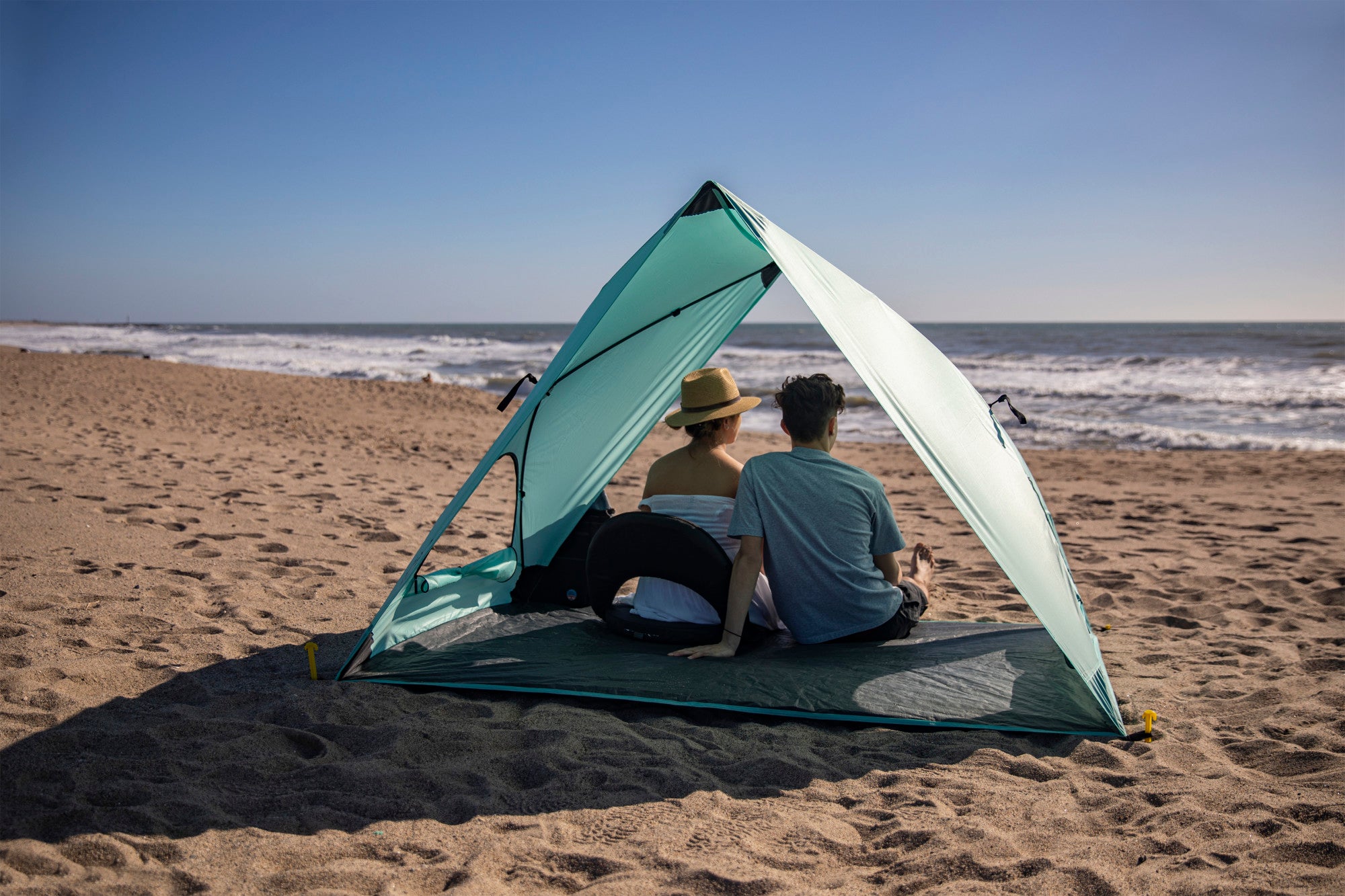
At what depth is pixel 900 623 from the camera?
3.53 metres

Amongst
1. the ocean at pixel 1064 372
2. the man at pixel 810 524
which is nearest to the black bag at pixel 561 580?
the man at pixel 810 524

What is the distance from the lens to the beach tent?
2945mm

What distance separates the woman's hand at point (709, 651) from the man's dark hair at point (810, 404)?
890mm

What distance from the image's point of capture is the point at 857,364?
2785 millimetres

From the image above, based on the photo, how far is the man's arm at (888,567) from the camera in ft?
11.0

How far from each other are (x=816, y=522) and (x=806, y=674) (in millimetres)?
596

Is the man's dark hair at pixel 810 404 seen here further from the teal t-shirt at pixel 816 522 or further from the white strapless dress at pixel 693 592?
the white strapless dress at pixel 693 592

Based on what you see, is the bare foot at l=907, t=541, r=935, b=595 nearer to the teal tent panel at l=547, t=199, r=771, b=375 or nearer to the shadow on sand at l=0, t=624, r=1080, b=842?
the shadow on sand at l=0, t=624, r=1080, b=842

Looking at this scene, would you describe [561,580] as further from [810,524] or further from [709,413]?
[810,524]

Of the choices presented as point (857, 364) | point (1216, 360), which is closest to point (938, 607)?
point (857, 364)

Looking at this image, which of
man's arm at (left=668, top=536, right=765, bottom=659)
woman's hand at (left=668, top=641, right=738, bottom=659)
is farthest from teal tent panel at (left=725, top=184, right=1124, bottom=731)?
woman's hand at (left=668, top=641, right=738, bottom=659)

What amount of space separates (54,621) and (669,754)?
2.77m

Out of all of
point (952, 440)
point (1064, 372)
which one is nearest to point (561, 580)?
point (952, 440)

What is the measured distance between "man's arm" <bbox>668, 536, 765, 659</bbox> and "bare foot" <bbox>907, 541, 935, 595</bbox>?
105 cm
